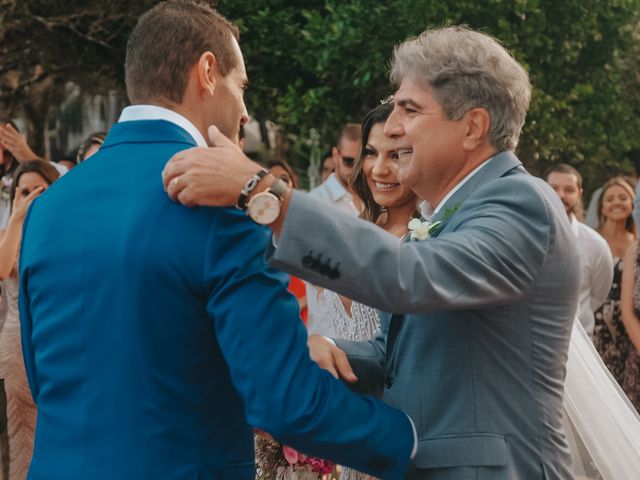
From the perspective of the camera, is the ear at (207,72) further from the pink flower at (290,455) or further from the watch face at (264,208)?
the pink flower at (290,455)

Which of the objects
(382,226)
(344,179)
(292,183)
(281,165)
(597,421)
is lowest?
(281,165)

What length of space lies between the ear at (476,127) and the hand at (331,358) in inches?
27.6

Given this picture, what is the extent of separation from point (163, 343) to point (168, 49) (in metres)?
0.81

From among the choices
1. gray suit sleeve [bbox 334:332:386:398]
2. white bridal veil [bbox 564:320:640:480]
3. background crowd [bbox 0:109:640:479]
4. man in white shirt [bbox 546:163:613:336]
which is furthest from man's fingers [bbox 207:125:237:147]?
man in white shirt [bbox 546:163:613:336]

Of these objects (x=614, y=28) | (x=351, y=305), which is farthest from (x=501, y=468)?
(x=614, y=28)

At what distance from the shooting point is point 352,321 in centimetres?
508

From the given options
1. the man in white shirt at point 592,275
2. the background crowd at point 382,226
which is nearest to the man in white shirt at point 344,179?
the background crowd at point 382,226

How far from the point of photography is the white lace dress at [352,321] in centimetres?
484

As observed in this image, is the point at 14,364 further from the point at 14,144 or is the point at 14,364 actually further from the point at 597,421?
the point at 597,421

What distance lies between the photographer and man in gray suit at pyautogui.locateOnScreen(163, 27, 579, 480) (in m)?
2.61

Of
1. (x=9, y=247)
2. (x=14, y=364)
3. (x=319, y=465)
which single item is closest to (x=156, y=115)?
(x=319, y=465)

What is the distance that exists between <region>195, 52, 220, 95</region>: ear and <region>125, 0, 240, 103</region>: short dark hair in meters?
0.02

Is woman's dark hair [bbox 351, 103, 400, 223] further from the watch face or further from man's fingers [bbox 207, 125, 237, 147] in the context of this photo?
the watch face

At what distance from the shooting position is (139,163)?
2.84 meters
